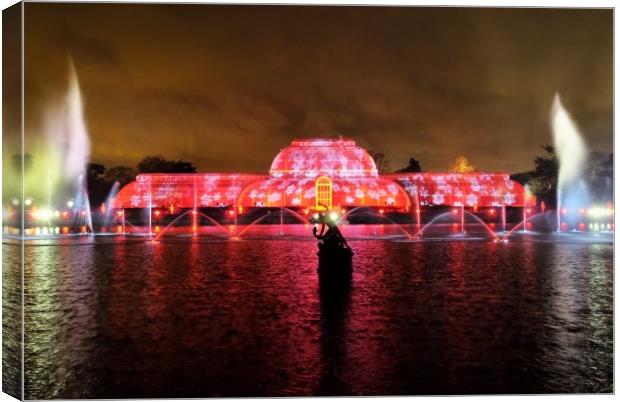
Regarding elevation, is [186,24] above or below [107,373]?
above

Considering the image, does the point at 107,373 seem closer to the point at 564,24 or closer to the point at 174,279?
the point at 174,279

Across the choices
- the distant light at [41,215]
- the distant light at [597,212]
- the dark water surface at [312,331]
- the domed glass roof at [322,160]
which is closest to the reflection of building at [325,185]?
the domed glass roof at [322,160]

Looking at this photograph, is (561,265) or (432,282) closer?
(432,282)

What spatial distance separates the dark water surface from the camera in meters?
9.62

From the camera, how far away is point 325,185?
A: 197 ft

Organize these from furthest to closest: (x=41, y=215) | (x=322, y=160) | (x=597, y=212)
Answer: (x=322, y=160) < (x=597, y=212) < (x=41, y=215)

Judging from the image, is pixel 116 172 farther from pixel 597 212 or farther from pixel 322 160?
pixel 597 212

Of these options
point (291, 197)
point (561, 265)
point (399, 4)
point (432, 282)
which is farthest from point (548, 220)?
point (399, 4)

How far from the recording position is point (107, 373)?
32.4 ft

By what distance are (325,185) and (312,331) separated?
160ft

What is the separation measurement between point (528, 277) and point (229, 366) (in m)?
10.1

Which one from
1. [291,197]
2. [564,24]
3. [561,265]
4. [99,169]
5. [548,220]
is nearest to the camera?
[564,24]

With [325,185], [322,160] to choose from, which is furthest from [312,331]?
[322,160]

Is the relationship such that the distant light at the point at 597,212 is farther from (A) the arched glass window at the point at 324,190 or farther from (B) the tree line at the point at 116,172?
(B) the tree line at the point at 116,172
